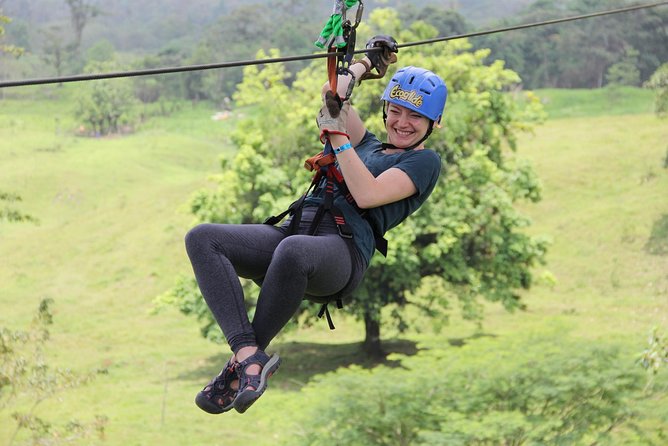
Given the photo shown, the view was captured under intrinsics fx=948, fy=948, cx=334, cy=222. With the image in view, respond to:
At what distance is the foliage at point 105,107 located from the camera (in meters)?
60.0

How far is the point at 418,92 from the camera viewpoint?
3955mm

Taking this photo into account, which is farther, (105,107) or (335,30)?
(105,107)

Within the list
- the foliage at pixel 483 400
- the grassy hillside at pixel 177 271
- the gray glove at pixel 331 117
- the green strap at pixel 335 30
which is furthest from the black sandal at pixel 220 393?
the grassy hillside at pixel 177 271

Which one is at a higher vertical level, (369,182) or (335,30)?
(335,30)

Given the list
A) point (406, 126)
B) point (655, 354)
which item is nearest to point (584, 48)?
point (655, 354)

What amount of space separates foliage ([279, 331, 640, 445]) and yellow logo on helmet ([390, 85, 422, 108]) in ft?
25.1

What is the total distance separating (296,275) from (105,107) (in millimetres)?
59702

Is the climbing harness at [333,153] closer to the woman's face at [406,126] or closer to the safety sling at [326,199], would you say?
the safety sling at [326,199]

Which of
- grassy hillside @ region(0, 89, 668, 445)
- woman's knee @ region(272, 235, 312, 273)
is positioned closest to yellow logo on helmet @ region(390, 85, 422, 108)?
woman's knee @ region(272, 235, 312, 273)

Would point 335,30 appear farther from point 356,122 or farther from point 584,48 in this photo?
point 584,48

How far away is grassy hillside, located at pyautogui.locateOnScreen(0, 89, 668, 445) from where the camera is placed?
62.2ft

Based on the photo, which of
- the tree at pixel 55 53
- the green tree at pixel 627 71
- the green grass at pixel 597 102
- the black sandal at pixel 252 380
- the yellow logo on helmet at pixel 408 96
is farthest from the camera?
the tree at pixel 55 53

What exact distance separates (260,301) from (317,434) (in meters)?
8.67

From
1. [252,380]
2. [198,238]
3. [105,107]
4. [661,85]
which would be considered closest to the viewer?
[252,380]
